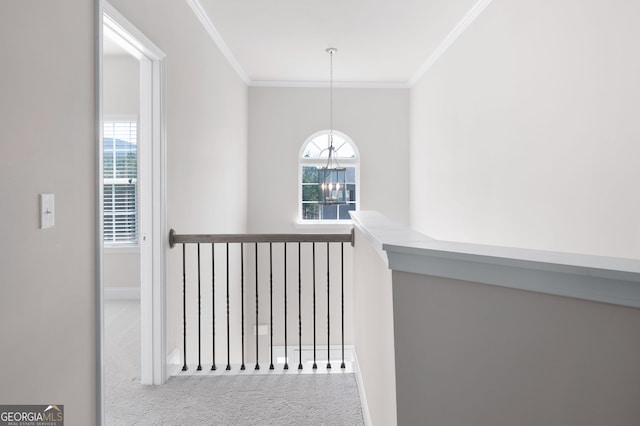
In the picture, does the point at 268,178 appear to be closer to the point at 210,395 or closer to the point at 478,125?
the point at 478,125

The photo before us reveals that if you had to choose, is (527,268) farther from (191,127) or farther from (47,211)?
(191,127)

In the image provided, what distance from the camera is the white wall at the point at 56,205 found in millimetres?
1309

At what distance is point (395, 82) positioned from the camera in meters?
5.76

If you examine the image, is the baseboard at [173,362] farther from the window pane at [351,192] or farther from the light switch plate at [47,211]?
the window pane at [351,192]

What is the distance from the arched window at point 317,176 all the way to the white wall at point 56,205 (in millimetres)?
4213

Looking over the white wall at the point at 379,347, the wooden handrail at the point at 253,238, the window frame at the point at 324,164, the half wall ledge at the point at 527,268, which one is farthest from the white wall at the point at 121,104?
the half wall ledge at the point at 527,268

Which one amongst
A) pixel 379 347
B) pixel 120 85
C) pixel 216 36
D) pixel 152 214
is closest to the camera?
pixel 379 347

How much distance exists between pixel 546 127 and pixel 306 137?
3766 mm

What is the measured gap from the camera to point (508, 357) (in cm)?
109

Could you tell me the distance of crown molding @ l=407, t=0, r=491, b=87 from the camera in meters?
3.32

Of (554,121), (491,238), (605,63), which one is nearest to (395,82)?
(491,238)

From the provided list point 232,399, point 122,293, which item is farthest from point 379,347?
point 122,293

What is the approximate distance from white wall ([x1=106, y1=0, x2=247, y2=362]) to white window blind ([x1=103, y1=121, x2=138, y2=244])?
49.0 inches

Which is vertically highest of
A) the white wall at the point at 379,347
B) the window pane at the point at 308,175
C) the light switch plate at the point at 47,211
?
the window pane at the point at 308,175
